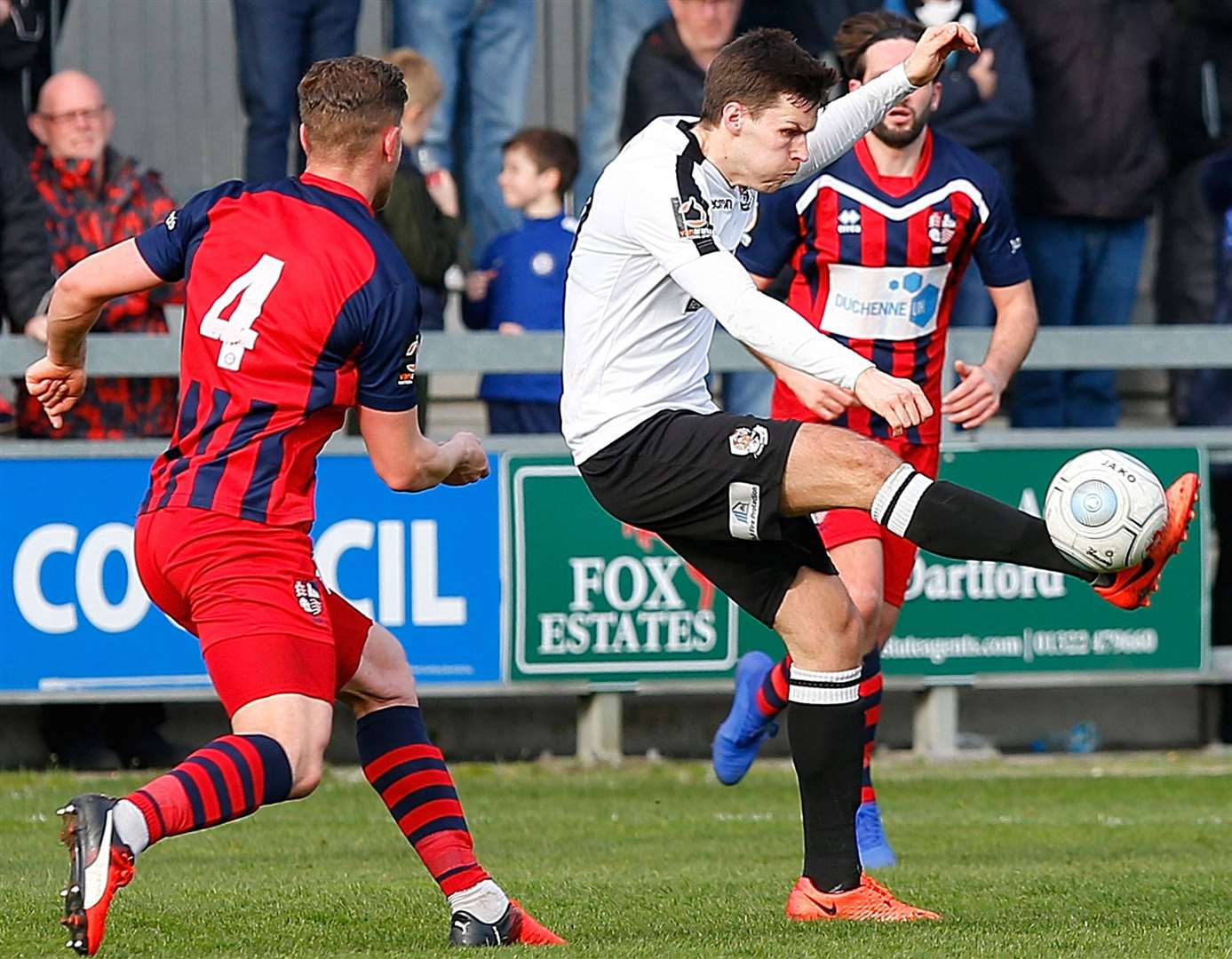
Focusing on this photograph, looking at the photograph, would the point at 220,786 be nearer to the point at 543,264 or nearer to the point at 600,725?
the point at 600,725

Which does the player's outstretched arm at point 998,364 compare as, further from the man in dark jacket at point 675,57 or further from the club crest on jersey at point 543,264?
the man in dark jacket at point 675,57

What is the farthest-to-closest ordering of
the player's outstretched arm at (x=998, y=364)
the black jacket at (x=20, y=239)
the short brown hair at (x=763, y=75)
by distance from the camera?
the black jacket at (x=20, y=239), the player's outstretched arm at (x=998, y=364), the short brown hair at (x=763, y=75)

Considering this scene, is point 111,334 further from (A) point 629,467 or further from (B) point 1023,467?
(A) point 629,467

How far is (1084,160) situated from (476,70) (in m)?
2.92

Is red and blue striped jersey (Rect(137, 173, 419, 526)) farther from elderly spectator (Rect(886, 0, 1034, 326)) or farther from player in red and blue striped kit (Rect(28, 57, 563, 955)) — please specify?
elderly spectator (Rect(886, 0, 1034, 326))

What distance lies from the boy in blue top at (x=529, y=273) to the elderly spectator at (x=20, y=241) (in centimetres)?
189

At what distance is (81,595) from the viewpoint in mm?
9953

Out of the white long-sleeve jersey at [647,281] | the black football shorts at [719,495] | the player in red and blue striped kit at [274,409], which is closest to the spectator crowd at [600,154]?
the white long-sleeve jersey at [647,281]

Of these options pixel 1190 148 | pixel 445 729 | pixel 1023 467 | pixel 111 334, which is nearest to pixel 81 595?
pixel 111 334

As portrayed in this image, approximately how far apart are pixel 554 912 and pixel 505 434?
16.1 ft

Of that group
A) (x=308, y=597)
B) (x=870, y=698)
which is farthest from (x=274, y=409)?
(x=870, y=698)

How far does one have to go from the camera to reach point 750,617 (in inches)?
406

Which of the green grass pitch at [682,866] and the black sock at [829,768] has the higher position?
the black sock at [829,768]

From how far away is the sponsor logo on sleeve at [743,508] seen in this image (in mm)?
5418
